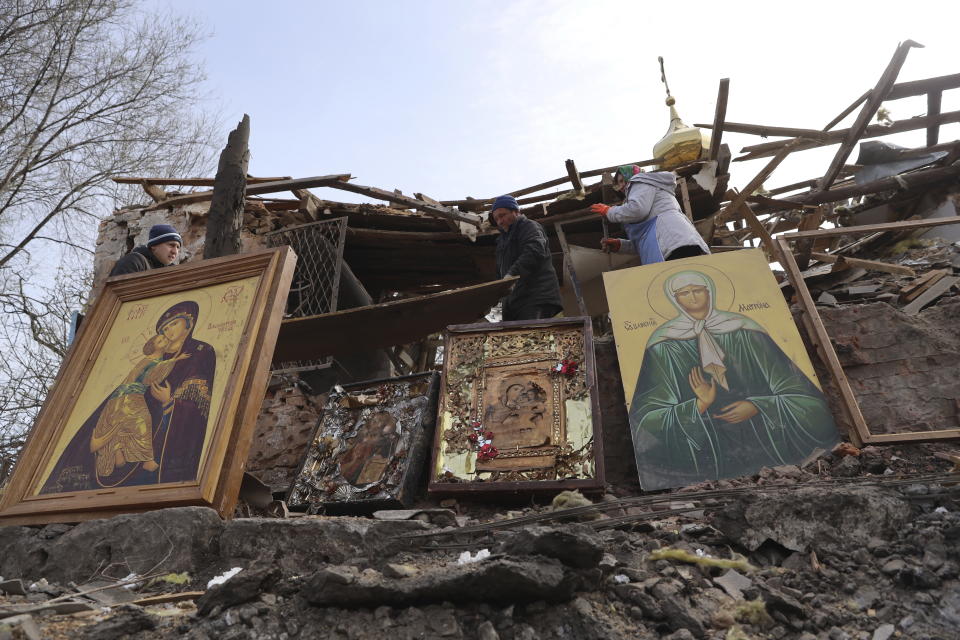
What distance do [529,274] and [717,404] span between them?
6.25ft

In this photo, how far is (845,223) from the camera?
8.59 meters

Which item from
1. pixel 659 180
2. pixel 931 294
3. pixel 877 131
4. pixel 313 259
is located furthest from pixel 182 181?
pixel 877 131

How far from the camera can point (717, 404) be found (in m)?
3.90

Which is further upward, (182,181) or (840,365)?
(182,181)

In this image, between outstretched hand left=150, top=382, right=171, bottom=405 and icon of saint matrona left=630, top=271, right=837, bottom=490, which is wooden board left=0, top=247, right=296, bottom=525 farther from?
icon of saint matrona left=630, top=271, right=837, bottom=490

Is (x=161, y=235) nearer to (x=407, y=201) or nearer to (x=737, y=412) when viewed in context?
(x=407, y=201)

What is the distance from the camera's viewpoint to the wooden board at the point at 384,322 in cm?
518

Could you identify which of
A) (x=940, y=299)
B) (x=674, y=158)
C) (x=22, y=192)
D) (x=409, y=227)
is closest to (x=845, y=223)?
(x=674, y=158)

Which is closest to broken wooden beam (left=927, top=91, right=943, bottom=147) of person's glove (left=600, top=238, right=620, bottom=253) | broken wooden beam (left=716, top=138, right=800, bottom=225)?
broken wooden beam (left=716, top=138, right=800, bottom=225)

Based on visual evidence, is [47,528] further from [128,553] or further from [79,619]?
[79,619]

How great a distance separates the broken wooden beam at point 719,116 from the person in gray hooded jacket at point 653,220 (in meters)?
1.32

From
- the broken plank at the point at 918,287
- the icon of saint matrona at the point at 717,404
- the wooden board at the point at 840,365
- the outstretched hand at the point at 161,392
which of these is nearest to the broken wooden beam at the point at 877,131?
the broken plank at the point at 918,287

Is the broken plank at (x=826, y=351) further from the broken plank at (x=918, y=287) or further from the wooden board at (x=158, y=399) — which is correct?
the wooden board at (x=158, y=399)

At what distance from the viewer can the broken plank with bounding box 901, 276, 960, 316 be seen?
15.1ft
